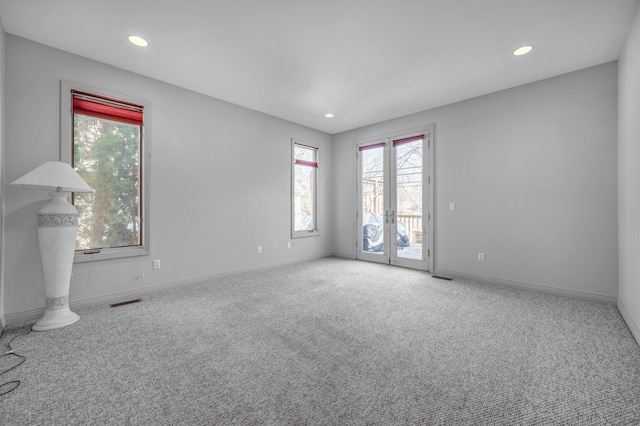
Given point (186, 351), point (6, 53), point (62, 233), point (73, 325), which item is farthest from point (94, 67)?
point (186, 351)

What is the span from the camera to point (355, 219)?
568 centimetres

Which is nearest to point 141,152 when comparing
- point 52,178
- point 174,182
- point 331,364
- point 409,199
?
point 174,182

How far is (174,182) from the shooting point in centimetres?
367

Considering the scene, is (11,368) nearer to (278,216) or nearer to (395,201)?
(278,216)

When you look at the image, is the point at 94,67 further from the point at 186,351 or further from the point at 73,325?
the point at 186,351

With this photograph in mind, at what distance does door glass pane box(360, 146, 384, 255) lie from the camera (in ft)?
17.4

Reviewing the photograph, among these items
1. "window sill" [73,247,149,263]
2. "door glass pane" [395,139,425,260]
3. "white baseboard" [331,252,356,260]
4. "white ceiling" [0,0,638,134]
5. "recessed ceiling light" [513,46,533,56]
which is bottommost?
"white baseboard" [331,252,356,260]

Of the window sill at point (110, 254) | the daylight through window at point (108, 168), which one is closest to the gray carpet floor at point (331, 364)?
the window sill at point (110, 254)

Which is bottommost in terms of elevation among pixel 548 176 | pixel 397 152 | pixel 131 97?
pixel 548 176

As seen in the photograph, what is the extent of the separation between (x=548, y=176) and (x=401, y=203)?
2.08m

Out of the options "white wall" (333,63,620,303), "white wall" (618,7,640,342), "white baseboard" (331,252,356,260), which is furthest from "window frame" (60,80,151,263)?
"white wall" (618,7,640,342)

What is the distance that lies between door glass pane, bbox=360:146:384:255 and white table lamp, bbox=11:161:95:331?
429cm

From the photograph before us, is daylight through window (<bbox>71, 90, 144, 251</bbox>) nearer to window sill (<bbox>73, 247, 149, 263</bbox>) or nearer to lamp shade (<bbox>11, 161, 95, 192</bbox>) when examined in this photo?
window sill (<bbox>73, 247, 149, 263</bbox>)

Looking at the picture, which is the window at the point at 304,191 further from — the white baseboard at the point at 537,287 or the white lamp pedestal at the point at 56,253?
the white lamp pedestal at the point at 56,253
